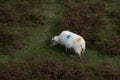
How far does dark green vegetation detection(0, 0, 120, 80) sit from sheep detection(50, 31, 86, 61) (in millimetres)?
227

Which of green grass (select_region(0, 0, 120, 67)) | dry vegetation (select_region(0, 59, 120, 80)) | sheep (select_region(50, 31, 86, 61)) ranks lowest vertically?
dry vegetation (select_region(0, 59, 120, 80))

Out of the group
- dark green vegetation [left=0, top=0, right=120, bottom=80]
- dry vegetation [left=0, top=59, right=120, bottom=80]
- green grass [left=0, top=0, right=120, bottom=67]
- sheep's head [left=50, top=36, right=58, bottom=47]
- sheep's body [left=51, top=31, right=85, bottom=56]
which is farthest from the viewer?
sheep's head [left=50, top=36, right=58, bottom=47]

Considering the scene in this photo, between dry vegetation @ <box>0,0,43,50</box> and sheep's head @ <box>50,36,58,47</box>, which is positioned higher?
dry vegetation @ <box>0,0,43,50</box>

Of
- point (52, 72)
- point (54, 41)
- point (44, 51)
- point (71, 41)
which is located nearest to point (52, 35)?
point (54, 41)

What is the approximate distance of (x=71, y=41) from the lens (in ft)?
33.4

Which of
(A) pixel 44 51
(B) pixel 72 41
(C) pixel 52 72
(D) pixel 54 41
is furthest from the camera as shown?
(D) pixel 54 41

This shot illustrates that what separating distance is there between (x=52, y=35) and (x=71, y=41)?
1211mm

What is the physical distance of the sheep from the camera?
10008 mm

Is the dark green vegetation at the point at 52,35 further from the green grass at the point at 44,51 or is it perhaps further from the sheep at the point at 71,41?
the sheep at the point at 71,41

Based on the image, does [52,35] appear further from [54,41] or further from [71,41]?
[71,41]

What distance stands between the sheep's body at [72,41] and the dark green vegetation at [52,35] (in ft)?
0.91

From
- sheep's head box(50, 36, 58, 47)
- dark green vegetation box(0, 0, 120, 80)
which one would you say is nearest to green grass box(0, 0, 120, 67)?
dark green vegetation box(0, 0, 120, 80)

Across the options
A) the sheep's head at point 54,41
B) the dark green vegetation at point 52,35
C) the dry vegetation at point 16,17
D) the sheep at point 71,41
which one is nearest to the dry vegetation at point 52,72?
the dark green vegetation at point 52,35

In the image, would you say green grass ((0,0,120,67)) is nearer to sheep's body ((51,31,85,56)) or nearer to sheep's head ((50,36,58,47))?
sheep's head ((50,36,58,47))
